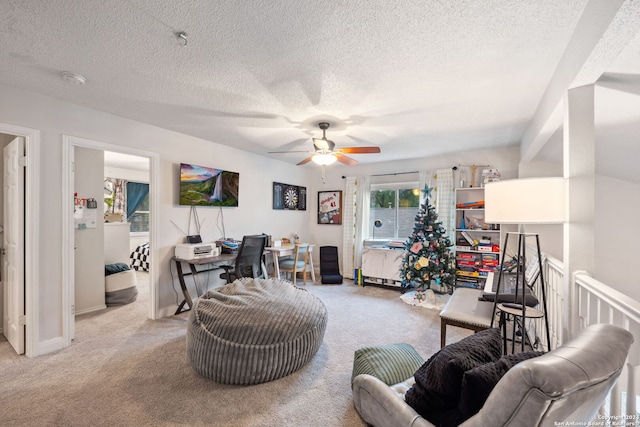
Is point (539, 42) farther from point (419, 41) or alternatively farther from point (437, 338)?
point (437, 338)

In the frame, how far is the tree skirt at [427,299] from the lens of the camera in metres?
3.96

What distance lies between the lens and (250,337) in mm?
2066

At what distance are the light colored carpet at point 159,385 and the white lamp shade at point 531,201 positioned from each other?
5.15ft

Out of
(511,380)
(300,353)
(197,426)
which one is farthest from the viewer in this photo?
(300,353)

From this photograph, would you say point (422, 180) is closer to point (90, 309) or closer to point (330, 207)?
point (330, 207)

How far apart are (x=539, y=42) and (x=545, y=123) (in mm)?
842

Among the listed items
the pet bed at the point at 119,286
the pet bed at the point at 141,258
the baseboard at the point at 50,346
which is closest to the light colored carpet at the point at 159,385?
the baseboard at the point at 50,346

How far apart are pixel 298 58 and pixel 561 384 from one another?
6.87 ft

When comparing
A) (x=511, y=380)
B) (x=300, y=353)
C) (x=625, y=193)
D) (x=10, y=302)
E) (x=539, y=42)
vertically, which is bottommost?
(x=300, y=353)

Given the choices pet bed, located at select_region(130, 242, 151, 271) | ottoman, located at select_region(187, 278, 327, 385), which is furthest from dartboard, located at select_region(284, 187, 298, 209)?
ottoman, located at select_region(187, 278, 327, 385)

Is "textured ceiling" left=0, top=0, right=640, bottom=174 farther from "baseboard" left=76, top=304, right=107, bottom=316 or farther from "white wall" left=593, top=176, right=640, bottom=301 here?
"baseboard" left=76, top=304, right=107, bottom=316

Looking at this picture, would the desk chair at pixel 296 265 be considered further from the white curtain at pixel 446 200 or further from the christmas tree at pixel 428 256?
the white curtain at pixel 446 200

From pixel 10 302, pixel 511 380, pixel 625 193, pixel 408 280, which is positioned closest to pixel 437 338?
pixel 408 280

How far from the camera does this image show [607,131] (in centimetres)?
236
